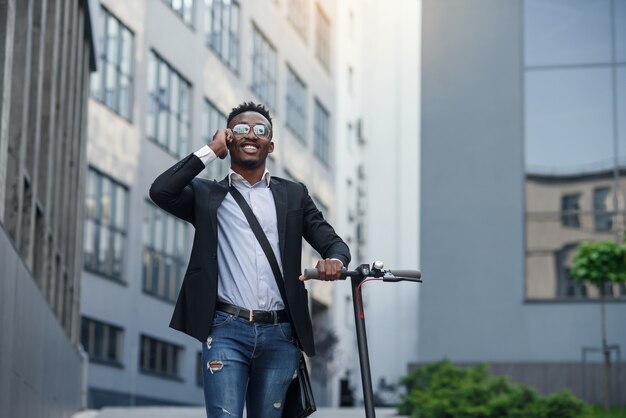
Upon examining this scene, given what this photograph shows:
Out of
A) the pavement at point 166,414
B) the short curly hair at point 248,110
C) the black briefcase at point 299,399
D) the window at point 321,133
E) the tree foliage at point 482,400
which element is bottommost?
the pavement at point 166,414

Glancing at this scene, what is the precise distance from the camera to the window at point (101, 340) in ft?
113

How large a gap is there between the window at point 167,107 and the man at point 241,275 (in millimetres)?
33638

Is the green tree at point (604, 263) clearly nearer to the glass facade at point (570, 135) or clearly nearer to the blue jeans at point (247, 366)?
the glass facade at point (570, 135)

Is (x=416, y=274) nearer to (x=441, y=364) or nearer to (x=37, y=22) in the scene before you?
(x=37, y=22)

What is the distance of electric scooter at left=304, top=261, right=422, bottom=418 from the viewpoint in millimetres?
5523

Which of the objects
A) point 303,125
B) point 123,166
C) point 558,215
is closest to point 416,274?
point 558,215

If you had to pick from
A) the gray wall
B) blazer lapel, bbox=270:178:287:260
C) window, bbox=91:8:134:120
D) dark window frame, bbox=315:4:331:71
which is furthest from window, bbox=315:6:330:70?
blazer lapel, bbox=270:178:287:260

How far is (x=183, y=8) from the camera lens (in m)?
42.2

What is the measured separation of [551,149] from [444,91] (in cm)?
299

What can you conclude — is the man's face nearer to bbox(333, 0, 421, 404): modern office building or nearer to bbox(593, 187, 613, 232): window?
bbox(593, 187, 613, 232): window

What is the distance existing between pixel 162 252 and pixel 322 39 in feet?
69.9

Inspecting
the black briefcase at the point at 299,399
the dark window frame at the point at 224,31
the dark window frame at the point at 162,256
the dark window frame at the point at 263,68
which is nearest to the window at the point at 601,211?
the dark window frame at the point at 162,256

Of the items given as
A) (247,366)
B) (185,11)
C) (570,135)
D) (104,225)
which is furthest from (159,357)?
(247,366)

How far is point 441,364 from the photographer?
21.3 m
